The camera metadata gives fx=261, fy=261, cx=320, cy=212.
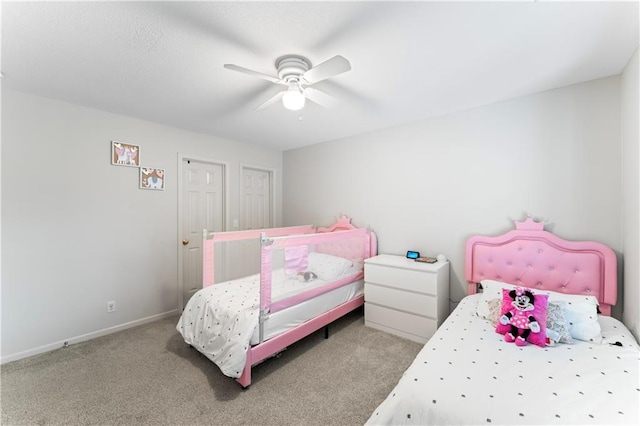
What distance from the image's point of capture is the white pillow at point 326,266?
265 centimetres

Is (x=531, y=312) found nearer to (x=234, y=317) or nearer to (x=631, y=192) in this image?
(x=631, y=192)

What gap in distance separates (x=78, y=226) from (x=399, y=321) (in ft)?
11.2

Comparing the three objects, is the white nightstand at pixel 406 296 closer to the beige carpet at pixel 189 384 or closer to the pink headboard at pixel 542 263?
the beige carpet at pixel 189 384

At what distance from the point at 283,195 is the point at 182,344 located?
267 cm

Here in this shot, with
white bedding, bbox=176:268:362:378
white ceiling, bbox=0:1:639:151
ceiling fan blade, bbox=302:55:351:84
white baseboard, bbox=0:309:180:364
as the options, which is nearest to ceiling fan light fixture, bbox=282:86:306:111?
ceiling fan blade, bbox=302:55:351:84

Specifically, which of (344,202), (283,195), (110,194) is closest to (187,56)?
(110,194)

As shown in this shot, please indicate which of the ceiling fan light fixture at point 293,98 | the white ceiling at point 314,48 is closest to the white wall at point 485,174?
the white ceiling at point 314,48

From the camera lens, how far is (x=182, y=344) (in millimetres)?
2578

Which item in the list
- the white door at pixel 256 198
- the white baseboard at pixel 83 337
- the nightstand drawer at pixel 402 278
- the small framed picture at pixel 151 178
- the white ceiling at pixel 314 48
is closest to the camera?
the white ceiling at pixel 314 48

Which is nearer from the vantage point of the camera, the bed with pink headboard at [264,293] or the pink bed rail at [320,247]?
the bed with pink headboard at [264,293]

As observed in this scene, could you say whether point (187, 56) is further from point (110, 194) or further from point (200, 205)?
point (200, 205)

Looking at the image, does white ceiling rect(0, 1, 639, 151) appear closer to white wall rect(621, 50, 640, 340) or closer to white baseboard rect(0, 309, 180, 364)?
white wall rect(621, 50, 640, 340)

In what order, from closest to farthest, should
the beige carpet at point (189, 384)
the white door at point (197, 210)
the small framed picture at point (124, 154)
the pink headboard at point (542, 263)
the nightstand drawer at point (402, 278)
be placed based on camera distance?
the beige carpet at point (189, 384)
the pink headboard at point (542, 263)
the nightstand drawer at point (402, 278)
the small framed picture at point (124, 154)
the white door at point (197, 210)

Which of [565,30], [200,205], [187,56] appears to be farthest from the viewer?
[200,205]
